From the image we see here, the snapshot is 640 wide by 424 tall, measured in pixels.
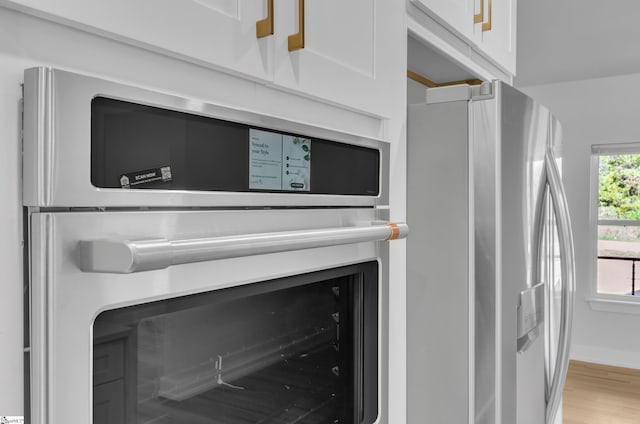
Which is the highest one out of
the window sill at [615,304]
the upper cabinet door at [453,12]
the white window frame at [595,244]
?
the upper cabinet door at [453,12]

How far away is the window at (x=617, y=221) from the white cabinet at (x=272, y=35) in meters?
Answer: 4.13

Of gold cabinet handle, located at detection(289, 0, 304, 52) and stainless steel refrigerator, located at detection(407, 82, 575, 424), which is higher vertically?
gold cabinet handle, located at detection(289, 0, 304, 52)

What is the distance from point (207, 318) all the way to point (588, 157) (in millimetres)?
4564

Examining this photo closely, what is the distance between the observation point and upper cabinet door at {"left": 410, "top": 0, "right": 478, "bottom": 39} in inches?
41.1

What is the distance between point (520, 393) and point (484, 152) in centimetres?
53

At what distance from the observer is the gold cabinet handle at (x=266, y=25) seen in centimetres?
60

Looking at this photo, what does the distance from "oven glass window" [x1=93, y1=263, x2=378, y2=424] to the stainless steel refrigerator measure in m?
0.26

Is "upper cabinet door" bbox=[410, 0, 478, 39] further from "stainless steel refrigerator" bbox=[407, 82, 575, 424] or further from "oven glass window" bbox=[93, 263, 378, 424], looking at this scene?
"oven glass window" bbox=[93, 263, 378, 424]

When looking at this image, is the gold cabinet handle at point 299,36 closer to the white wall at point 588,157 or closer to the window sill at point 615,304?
the white wall at point 588,157

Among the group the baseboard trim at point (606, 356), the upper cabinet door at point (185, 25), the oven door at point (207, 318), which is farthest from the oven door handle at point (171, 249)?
the baseboard trim at point (606, 356)

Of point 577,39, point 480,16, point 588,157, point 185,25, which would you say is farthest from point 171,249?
point 588,157

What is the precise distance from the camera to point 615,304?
4.32 metres

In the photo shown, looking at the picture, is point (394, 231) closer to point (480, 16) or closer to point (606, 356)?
point (480, 16)

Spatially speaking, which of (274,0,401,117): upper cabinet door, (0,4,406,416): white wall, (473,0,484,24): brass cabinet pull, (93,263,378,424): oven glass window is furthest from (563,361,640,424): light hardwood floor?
(0,4,406,416): white wall
